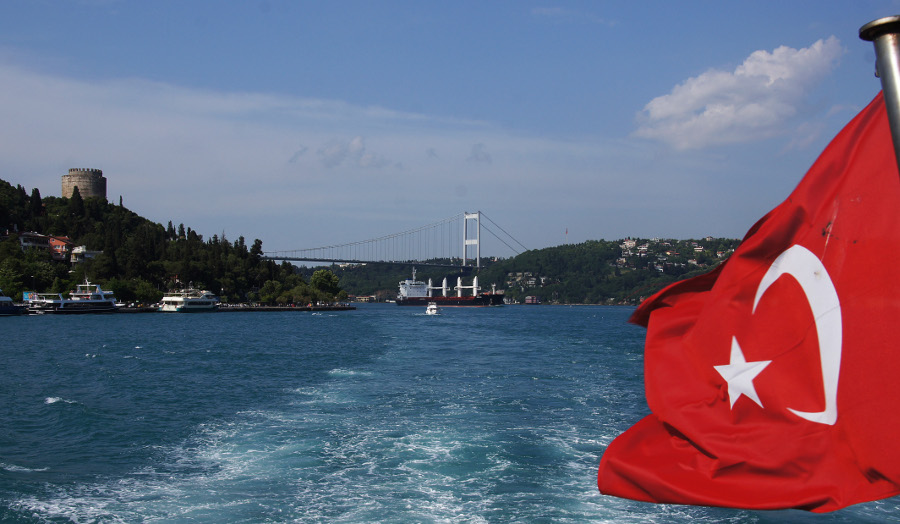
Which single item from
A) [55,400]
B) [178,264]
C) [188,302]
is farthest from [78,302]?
[55,400]

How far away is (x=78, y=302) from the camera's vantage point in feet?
251

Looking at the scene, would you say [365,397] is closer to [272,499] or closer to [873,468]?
[272,499]

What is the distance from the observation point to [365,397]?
18.2 m

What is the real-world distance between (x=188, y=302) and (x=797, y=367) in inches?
3654

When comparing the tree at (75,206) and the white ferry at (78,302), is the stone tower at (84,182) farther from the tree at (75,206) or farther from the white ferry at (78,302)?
the white ferry at (78,302)

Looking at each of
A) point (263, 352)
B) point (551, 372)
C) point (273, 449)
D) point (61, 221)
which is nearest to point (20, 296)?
point (61, 221)

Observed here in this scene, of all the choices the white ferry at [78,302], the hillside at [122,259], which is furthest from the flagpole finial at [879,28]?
the hillside at [122,259]

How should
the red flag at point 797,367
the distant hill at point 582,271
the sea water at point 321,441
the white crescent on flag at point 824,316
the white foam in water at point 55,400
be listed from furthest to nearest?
the distant hill at point 582,271
the white foam in water at point 55,400
the sea water at point 321,441
the white crescent on flag at point 824,316
the red flag at point 797,367

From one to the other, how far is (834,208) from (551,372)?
20.9 m

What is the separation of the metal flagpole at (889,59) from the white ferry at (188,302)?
9217cm

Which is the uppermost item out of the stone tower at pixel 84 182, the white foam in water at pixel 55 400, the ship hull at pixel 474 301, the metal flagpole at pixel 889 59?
the stone tower at pixel 84 182

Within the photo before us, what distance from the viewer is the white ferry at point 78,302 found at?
73.9 metres

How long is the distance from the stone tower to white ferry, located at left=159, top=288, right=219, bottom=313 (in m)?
45.4

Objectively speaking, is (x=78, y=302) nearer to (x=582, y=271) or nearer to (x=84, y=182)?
(x=84, y=182)
